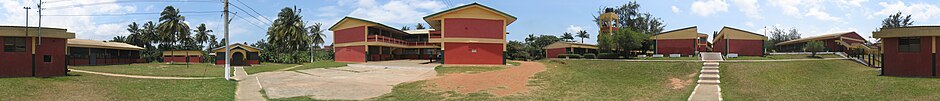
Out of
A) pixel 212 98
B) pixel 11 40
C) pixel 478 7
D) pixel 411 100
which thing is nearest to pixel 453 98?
pixel 411 100

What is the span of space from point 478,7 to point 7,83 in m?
21.5

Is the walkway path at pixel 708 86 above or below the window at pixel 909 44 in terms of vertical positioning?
below

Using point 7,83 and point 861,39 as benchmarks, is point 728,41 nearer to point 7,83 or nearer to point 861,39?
point 861,39

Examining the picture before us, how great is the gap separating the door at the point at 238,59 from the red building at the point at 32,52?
16.7 m

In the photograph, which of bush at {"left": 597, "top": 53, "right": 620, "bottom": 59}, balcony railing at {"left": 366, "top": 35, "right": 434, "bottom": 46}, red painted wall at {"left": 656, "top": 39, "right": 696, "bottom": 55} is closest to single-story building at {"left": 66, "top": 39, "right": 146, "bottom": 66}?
balcony railing at {"left": 366, "top": 35, "right": 434, "bottom": 46}

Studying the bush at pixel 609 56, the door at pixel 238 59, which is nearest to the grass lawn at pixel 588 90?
the bush at pixel 609 56

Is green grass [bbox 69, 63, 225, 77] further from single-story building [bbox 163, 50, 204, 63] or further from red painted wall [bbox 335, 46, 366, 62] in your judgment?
single-story building [bbox 163, 50, 204, 63]

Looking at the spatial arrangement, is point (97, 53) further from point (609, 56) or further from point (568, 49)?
point (568, 49)

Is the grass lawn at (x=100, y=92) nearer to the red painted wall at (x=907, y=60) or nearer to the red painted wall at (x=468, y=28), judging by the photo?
the red painted wall at (x=468, y=28)

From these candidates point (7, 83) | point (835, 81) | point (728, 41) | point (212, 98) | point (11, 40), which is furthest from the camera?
point (728, 41)

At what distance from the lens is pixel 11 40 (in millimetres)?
15930

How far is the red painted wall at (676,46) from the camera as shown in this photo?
3909cm

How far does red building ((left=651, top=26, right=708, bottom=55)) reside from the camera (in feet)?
128

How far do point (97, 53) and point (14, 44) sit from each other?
62.6ft
